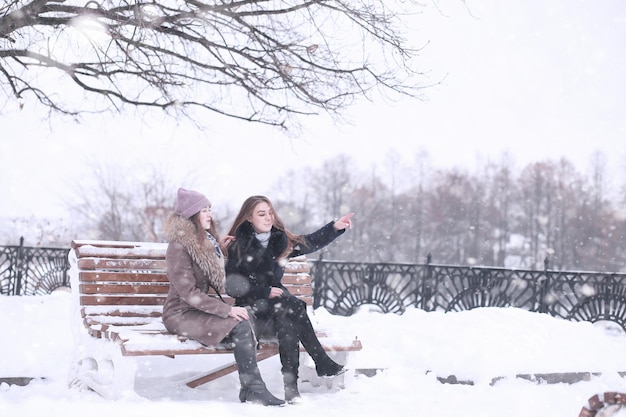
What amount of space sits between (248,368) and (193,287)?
0.67 m

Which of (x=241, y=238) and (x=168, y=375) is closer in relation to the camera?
(x=241, y=238)

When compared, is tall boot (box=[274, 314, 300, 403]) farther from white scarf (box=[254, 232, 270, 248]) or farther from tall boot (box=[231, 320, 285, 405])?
white scarf (box=[254, 232, 270, 248])

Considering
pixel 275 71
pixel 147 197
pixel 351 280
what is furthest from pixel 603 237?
pixel 275 71

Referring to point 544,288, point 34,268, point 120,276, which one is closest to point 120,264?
point 120,276

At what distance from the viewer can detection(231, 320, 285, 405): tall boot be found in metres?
4.60

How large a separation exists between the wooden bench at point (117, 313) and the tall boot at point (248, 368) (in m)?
0.17

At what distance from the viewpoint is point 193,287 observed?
4.82 meters

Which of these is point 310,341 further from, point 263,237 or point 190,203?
point 190,203

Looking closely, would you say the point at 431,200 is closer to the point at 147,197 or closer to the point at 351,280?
the point at 147,197

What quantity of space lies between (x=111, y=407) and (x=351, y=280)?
8.15 metres

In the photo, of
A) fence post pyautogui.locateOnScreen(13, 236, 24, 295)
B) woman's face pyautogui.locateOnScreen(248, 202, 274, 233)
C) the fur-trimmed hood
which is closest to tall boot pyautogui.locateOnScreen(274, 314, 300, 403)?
the fur-trimmed hood

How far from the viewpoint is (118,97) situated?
9938 mm

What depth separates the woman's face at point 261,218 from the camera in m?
5.23

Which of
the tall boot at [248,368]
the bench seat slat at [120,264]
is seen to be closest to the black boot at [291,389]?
the tall boot at [248,368]
